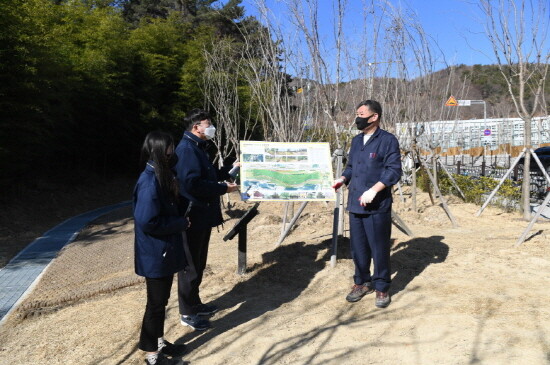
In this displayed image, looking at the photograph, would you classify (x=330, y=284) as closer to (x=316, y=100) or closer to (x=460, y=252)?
→ (x=460, y=252)

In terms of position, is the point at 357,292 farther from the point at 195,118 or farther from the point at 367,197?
the point at 195,118

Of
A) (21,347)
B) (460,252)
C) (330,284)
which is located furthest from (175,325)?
(460,252)

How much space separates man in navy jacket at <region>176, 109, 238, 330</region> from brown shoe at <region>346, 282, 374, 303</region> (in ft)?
3.57

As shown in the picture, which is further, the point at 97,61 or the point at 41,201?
the point at 97,61

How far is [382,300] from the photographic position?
10.8ft

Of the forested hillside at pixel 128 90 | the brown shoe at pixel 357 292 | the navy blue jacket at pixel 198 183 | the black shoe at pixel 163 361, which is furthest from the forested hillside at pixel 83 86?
the black shoe at pixel 163 361

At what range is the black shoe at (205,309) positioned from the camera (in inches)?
132

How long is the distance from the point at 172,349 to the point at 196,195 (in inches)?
37.4

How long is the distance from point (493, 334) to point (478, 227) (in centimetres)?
397

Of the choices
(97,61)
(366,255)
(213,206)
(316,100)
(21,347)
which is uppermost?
(97,61)

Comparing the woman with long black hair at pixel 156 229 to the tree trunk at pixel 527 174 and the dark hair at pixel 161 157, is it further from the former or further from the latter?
the tree trunk at pixel 527 174

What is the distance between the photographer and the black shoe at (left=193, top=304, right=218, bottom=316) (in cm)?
336

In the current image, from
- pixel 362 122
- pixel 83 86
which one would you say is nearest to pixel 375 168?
pixel 362 122

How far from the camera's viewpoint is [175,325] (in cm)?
325
